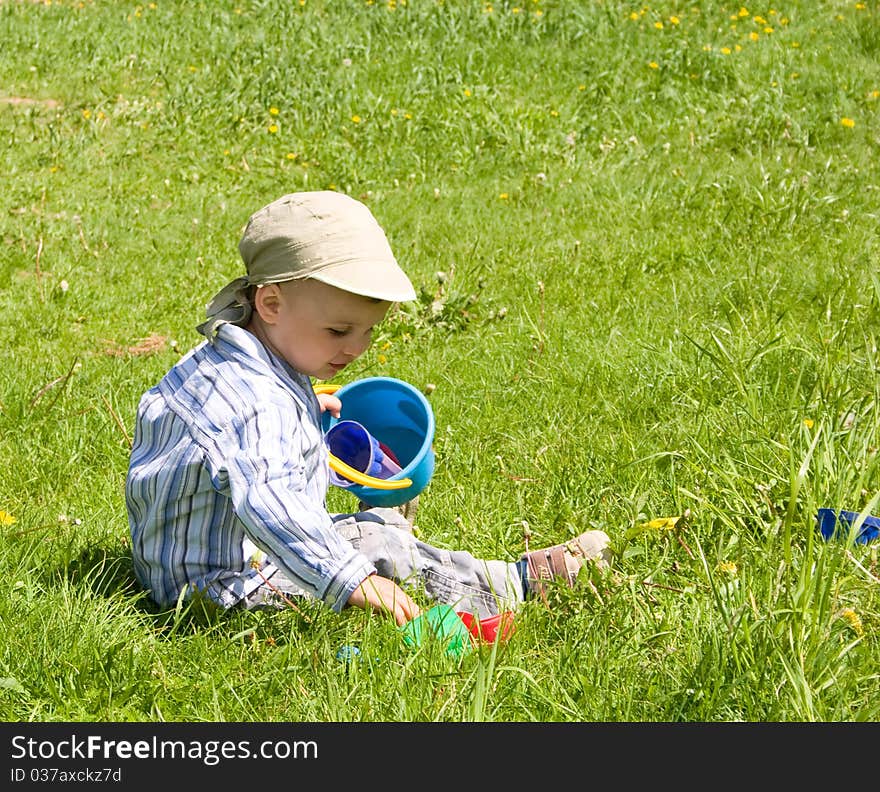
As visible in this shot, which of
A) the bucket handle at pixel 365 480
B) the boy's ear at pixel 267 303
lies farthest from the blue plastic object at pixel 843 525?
the boy's ear at pixel 267 303

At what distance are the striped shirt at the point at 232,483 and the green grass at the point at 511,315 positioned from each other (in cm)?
13

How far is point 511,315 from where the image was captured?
5.06 m

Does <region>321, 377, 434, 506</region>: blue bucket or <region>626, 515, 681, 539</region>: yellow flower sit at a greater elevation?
<region>321, 377, 434, 506</region>: blue bucket

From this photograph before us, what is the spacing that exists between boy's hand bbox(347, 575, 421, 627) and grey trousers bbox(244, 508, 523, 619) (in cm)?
23

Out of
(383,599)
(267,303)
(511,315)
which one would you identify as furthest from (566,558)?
(511,315)

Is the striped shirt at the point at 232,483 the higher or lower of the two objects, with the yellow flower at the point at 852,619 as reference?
higher

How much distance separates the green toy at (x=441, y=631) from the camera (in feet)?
7.95

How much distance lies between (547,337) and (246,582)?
7.28 feet

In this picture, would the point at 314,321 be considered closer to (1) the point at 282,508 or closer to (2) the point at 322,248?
(2) the point at 322,248

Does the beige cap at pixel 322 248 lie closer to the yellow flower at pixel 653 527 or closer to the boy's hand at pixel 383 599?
the boy's hand at pixel 383 599

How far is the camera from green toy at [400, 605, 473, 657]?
95.4 inches

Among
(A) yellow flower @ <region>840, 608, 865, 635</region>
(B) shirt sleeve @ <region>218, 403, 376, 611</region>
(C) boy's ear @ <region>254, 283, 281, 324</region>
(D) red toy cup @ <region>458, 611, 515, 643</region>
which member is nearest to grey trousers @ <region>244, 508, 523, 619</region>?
(D) red toy cup @ <region>458, 611, 515, 643</region>

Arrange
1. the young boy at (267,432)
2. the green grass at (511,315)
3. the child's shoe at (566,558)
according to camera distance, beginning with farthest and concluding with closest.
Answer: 1. the child's shoe at (566,558)
2. the young boy at (267,432)
3. the green grass at (511,315)

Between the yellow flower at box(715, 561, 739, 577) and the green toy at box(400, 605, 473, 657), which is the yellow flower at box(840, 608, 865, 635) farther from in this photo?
the green toy at box(400, 605, 473, 657)
